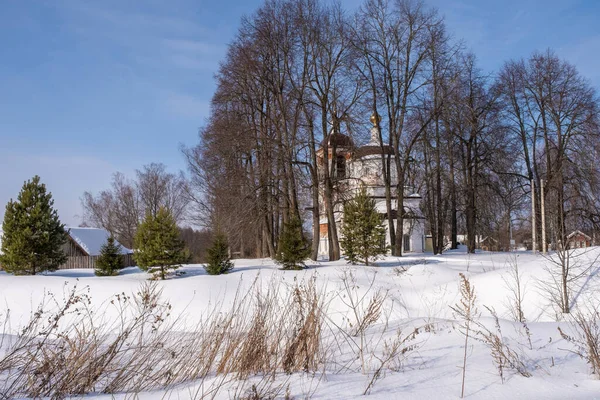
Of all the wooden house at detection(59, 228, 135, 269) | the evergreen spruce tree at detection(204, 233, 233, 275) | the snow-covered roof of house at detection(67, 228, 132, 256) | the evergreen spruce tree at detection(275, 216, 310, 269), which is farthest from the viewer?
the snow-covered roof of house at detection(67, 228, 132, 256)

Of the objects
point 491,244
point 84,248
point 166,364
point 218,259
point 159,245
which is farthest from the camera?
point 491,244

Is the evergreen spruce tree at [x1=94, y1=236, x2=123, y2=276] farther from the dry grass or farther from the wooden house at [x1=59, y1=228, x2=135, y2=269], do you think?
the dry grass

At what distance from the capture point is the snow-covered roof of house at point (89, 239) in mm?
35938

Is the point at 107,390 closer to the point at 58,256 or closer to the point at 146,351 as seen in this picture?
the point at 146,351

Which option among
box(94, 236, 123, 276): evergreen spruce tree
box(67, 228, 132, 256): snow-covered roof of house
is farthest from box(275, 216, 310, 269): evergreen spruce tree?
box(67, 228, 132, 256): snow-covered roof of house

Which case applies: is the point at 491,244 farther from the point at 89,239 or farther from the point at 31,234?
the point at 31,234

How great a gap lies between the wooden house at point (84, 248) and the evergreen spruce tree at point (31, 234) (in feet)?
Result: 33.8

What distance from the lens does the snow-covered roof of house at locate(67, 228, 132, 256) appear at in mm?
35938

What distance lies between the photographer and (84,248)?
3588 cm

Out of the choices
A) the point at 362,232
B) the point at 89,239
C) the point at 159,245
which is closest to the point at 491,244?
the point at 362,232

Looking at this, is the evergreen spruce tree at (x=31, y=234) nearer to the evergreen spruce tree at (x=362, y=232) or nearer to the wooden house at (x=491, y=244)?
the evergreen spruce tree at (x=362, y=232)

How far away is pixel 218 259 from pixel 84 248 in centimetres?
2025

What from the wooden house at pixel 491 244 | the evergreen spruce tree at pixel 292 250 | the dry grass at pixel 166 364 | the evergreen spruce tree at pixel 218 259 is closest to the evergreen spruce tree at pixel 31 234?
the evergreen spruce tree at pixel 218 259

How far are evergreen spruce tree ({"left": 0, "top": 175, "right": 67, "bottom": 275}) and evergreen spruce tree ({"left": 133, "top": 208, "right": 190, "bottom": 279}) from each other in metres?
4.46
